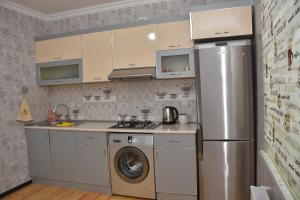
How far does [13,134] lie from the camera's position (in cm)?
296

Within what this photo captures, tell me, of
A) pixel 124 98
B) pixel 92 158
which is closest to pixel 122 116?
pixel 124 98

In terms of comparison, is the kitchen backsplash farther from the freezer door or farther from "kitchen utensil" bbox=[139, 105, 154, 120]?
the freezer door

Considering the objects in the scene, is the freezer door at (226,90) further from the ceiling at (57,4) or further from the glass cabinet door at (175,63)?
the ceiling at (57,4)

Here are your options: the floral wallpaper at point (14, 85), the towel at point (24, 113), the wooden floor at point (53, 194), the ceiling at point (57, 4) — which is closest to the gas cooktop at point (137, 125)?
the wooden floor at point (53, 194)

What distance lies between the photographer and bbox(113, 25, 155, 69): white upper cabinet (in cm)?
269

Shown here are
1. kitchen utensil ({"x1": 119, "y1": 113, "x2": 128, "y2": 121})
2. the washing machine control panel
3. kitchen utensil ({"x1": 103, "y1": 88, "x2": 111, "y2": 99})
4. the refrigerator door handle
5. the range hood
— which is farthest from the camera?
kitchen utensil ({"x1": 103, "y1": 88, "x2": 111, "y2": 99})

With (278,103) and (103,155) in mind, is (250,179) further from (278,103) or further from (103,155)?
(103,155)

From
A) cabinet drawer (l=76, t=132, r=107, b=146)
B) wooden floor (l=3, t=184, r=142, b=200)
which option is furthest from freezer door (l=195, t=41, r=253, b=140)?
wooden floor (l=3, t=184, r=142, b=200)

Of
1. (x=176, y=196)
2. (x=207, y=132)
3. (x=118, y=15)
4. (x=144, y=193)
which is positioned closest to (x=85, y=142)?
(x=144, y=193)

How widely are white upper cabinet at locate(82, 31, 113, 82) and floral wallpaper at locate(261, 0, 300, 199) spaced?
2.02 meters

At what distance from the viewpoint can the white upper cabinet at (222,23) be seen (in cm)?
221

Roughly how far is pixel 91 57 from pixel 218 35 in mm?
1695

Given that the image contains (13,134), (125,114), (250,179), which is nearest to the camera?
(250,179)

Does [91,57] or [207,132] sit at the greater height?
[91,57]
